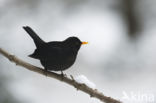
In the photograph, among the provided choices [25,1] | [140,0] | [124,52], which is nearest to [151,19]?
[140,0]

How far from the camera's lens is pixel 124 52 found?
7.17 metres

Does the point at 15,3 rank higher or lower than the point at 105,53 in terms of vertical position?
higher

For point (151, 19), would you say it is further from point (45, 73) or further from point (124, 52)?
point (45, 73)

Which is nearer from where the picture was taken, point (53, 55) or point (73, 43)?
point (53, 55)

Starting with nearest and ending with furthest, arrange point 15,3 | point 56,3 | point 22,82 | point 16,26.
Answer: point 22,82, point 16,26, point 15,3, point 56,3

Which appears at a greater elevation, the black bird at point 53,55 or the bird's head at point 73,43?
the bird's head at point 73,43

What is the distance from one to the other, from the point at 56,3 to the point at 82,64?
63.1 inches

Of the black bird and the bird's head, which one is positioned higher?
the bird's head

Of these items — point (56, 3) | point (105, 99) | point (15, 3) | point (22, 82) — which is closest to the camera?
point (105, 99)

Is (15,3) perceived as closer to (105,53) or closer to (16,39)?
(16,39)

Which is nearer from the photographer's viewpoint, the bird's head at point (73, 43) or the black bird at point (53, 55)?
the black bird at point (53, 55)

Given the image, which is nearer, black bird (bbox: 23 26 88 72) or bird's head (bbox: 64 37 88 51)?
black bird (bbox: 23 26 88 72)

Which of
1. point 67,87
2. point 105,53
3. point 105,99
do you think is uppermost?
point 105,99

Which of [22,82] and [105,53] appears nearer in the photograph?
[22,82]
